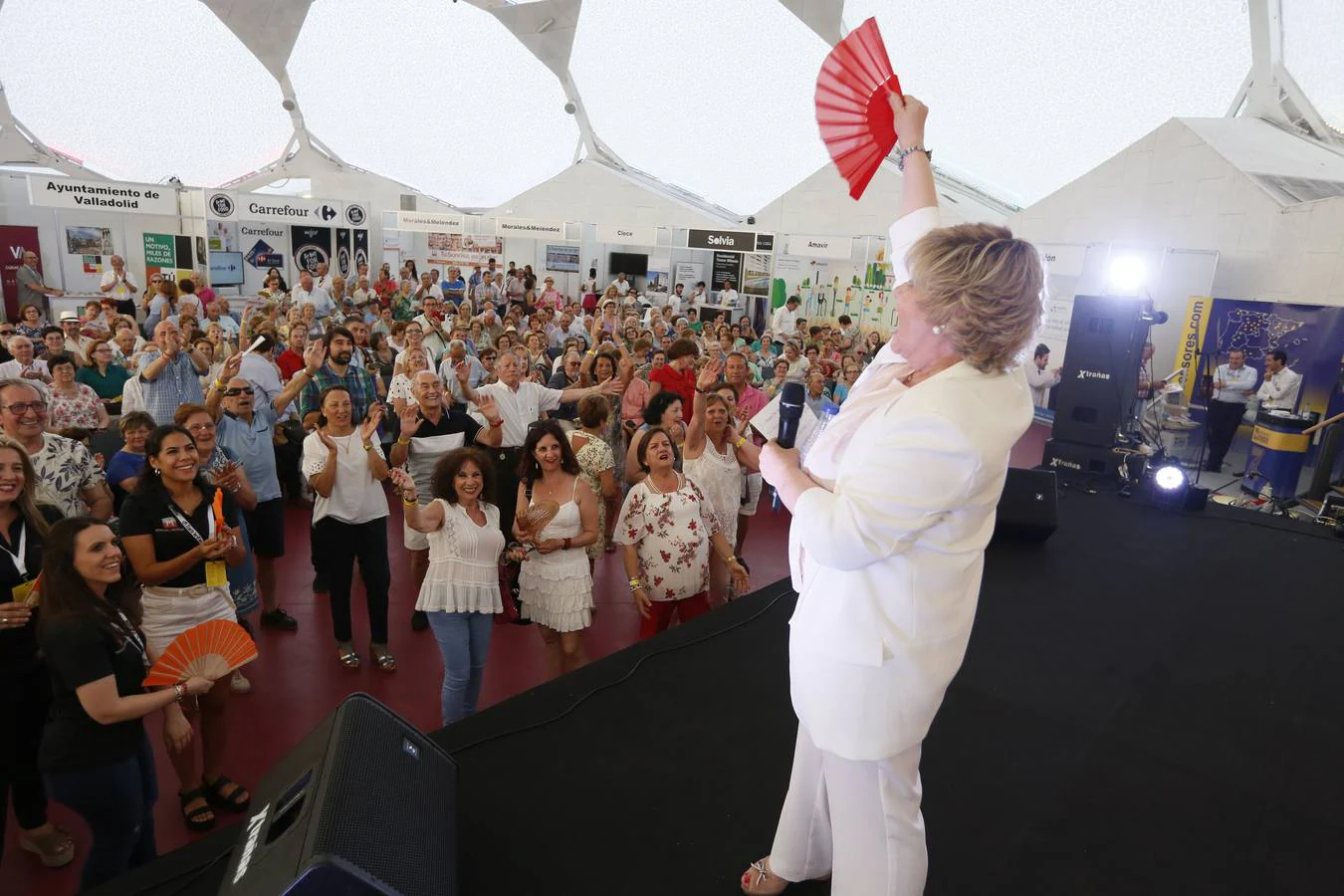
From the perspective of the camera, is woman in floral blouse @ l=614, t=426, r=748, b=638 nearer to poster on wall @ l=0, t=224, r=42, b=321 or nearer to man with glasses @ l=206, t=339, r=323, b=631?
man with glasses @ l=206, t=339, r=323, b=631

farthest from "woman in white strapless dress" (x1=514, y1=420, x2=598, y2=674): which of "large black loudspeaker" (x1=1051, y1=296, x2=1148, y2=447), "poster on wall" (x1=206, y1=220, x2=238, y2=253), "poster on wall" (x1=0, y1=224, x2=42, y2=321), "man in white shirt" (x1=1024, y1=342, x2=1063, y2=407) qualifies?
"poster on wall" (x1=0, y1=224, x2=42, y2=321)

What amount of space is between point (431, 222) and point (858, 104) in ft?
46.5

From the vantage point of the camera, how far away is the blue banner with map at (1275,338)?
24.8 feet

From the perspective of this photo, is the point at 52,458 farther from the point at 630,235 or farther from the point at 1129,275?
the point at 630,235

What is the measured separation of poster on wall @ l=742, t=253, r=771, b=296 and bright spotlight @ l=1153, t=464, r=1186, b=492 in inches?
417

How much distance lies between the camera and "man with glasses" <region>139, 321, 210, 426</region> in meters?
4.85

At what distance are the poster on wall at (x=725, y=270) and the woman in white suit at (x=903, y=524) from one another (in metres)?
15.4

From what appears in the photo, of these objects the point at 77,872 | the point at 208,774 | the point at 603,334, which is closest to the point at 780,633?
the point at 208,774

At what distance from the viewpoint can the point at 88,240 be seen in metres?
14.6

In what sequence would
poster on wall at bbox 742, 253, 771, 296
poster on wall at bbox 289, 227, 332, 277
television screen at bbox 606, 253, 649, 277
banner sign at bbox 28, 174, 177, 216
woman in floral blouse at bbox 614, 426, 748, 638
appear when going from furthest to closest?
television screen at bbox 606, 253, 649, 277
poster on wall at bbox 289, 227, 332, 277
poster on wall at bbox 742, 253, 771, 296
banner sign at bbox 28, 174, 177, 216
woman in floral blouse at bbox 614, 426, 748, 638

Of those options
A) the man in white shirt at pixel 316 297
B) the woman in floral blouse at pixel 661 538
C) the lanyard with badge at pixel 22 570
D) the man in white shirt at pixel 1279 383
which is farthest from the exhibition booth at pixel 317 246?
the lanyard with badge at pixel 22 570

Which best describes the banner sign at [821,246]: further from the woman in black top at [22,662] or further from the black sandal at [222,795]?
the woman in black top at [22,662]

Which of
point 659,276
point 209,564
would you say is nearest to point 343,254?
point 659,276

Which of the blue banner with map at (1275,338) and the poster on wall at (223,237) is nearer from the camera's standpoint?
the blue banner with map at (1275,338)
